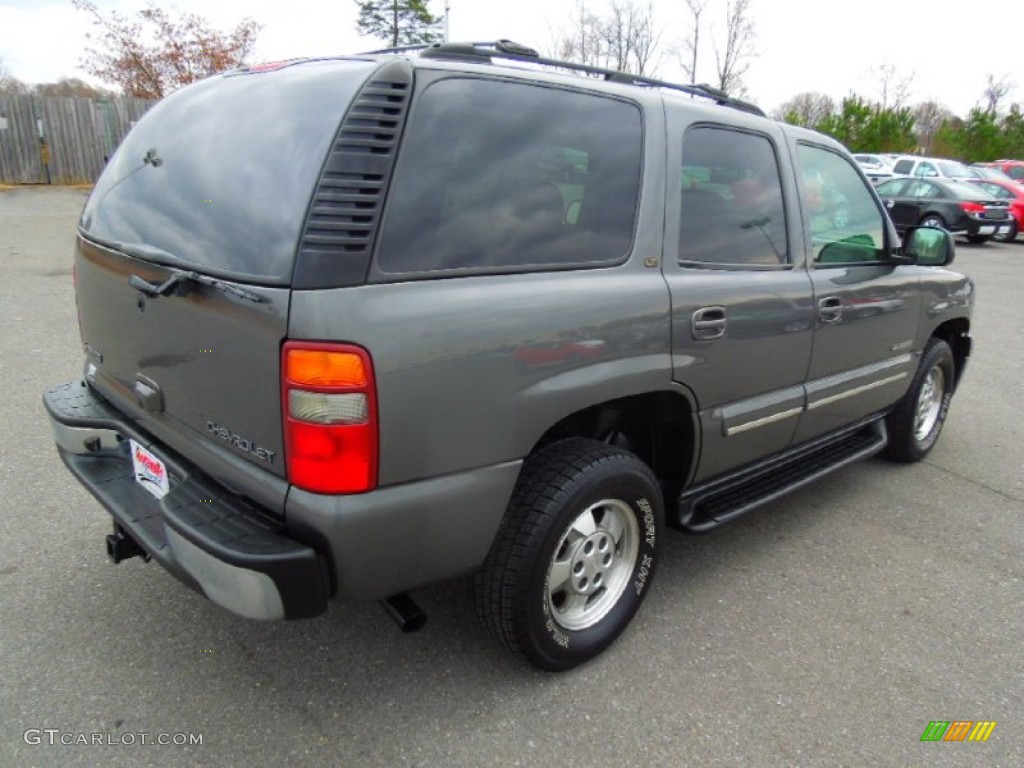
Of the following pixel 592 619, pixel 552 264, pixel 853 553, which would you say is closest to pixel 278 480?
pixel 552 264

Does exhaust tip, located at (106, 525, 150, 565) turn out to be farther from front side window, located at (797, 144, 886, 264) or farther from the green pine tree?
the green pine tree

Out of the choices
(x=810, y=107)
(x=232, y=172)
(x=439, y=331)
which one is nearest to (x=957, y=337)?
(x=439, y=331)

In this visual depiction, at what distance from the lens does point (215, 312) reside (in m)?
1.96

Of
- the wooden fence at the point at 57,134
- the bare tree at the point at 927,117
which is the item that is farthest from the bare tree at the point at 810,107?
the wooden fence at the point at 57,134

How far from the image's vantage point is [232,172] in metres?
2.08

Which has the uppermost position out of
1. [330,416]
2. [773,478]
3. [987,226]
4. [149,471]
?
[330,416]

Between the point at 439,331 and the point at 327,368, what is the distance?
30cm

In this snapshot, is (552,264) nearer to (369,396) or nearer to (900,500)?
(369,396)

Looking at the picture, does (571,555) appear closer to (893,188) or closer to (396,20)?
(893,188)

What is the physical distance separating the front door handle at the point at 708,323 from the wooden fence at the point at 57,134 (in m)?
19.0

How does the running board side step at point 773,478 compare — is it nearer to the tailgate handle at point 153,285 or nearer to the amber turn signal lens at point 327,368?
the amber turn signal lens at point 327,368

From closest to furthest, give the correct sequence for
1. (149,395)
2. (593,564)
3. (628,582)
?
(149,395), (593,564), (628,582)

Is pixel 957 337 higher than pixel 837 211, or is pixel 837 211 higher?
pixel 837 211

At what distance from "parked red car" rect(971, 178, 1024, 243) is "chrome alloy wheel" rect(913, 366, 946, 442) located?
15148 mm
